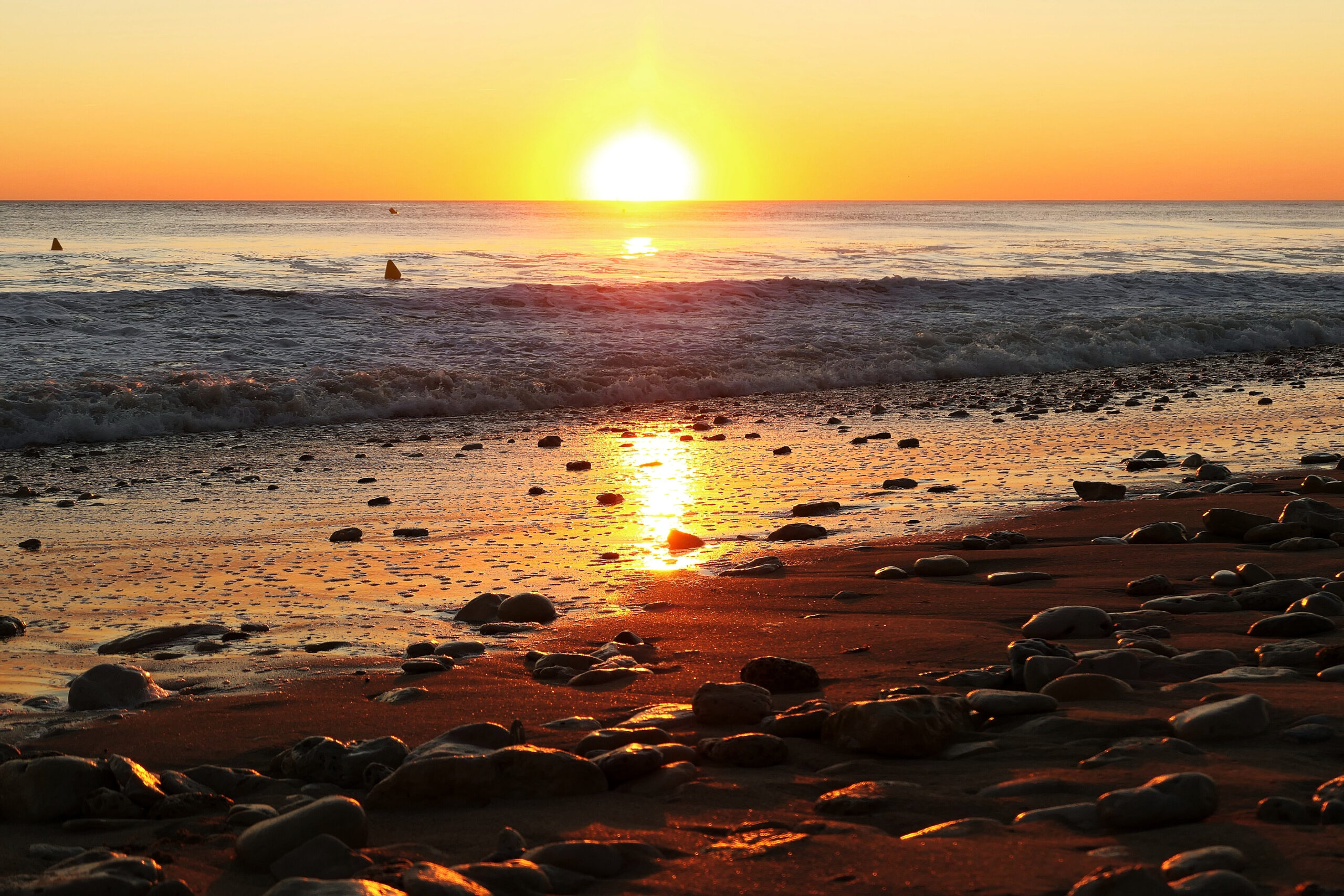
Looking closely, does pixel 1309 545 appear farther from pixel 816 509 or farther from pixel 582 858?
pixel 582 858

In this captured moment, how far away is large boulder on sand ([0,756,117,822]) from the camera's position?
2.60m

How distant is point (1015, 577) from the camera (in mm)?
5055

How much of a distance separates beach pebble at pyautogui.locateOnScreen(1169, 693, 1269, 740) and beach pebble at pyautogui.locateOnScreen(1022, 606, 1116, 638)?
1.18 meters

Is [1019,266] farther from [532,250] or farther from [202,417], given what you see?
[202,417]

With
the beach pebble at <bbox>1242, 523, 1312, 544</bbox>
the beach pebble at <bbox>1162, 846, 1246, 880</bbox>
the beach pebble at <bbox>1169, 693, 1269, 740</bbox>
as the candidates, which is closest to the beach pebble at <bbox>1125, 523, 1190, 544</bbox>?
the beach pebble at <bbox>1242, 523, 1312, 544</bbox>

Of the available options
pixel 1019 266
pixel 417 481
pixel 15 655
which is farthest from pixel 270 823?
pixel 1019 266

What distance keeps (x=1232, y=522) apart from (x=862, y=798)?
13.4 ft

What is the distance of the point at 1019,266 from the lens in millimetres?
34031

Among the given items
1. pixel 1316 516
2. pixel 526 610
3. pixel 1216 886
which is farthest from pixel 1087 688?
pixel 1316 516

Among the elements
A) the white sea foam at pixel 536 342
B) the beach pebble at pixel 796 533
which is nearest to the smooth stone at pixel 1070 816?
the beach pebble at pixel 796 533

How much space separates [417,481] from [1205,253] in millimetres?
39451

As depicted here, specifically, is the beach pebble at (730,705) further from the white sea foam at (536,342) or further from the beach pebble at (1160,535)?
the white sea foam at (536,342)

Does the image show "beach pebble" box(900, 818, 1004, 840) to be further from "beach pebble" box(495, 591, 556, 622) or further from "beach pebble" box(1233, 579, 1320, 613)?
"beach pebble" box(495, 591, 556, 622)

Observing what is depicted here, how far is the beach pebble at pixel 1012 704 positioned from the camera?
3.00 metres
